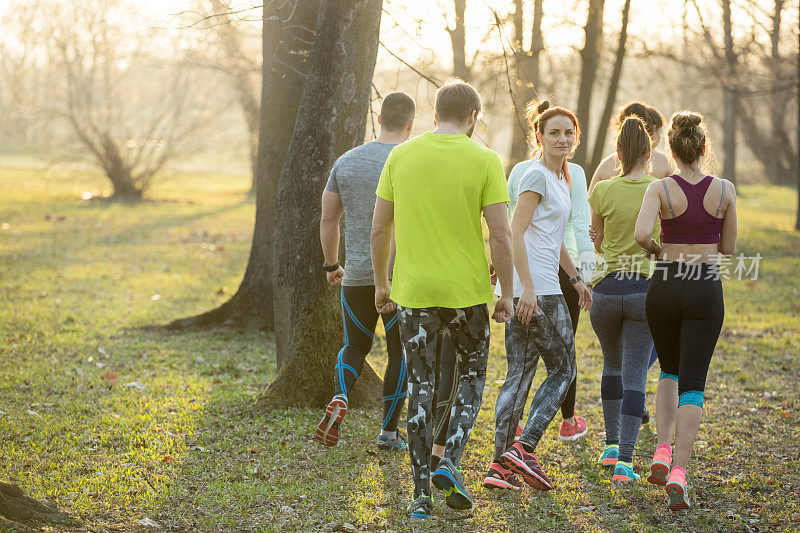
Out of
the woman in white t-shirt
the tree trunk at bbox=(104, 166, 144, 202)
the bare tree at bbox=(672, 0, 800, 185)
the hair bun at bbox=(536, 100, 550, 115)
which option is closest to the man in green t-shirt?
the woman in white t-shirt

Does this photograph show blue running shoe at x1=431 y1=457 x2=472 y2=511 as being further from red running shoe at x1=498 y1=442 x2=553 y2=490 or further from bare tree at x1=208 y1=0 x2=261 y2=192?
bare tree at x1=208 y1=0 x2=261 y2=192

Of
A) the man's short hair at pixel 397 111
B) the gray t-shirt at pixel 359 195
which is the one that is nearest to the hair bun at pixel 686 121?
the man's short hair at pixel 397 111

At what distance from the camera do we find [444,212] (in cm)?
401

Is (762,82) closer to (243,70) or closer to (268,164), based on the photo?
(243,70)

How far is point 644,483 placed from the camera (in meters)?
4.98

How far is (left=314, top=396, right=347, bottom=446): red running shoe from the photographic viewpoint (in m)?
4.92

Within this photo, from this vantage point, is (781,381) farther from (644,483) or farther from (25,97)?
(25,97)

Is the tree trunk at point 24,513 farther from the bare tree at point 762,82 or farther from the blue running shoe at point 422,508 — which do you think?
the bare tree at point 762,82

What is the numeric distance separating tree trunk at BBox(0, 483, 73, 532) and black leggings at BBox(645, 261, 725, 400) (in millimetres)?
3265

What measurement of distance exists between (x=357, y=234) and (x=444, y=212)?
1.17 metres

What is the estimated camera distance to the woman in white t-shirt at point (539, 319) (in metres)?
4.61

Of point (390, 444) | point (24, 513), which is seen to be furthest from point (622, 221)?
point (24, 513)

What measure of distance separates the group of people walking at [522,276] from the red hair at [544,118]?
1 centimetres

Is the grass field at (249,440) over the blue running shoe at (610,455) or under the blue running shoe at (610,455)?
under
